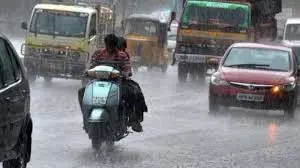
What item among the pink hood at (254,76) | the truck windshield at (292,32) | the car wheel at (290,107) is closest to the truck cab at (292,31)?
the truck windshield at (292,32)

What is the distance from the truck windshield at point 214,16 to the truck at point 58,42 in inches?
158

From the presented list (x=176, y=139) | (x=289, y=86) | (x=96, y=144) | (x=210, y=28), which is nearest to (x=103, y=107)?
(x=96, y=144)

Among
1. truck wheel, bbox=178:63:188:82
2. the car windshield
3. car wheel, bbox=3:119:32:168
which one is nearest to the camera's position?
car wheel, bbox=3:119:32:168

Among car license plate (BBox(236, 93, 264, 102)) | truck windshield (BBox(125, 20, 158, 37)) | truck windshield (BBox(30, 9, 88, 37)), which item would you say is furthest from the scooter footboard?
truck windshield (BBox(125, 20, 158, 37))

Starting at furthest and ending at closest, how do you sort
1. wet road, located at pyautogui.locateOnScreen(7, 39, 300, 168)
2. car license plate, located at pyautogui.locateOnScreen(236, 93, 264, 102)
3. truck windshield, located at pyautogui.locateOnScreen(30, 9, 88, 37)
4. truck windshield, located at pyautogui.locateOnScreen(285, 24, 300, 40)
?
1. truck windshield, located at pyautogui.locateOnScreen(285, 24, 300, 40)
2. truck windshield, located at pyautogui.locateOnScreen(30, 9, 88, 37)
3. car license plate, located at pyautogui.locateOnScreen(236, 93, 264, 102)
4. wet road, located at pyautogui.locateOnScreen(7, 39, 300, 168)

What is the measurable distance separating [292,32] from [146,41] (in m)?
7.47

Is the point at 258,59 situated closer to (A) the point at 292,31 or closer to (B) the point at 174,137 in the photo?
(B) the point at 174,137

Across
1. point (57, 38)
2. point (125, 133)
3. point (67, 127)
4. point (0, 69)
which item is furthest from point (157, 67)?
point (0, 69)

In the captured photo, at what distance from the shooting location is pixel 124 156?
1188 centimetres

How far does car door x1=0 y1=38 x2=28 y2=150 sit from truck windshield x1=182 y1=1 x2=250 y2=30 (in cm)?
1932

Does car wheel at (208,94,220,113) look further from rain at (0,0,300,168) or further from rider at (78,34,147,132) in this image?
rider at (78,34,147,132)

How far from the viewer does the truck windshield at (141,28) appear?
3609cm

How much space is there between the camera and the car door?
8.49 meters

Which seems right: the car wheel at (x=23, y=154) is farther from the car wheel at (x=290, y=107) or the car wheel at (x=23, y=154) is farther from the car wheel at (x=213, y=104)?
the car wheel at (x=290, y=107)
